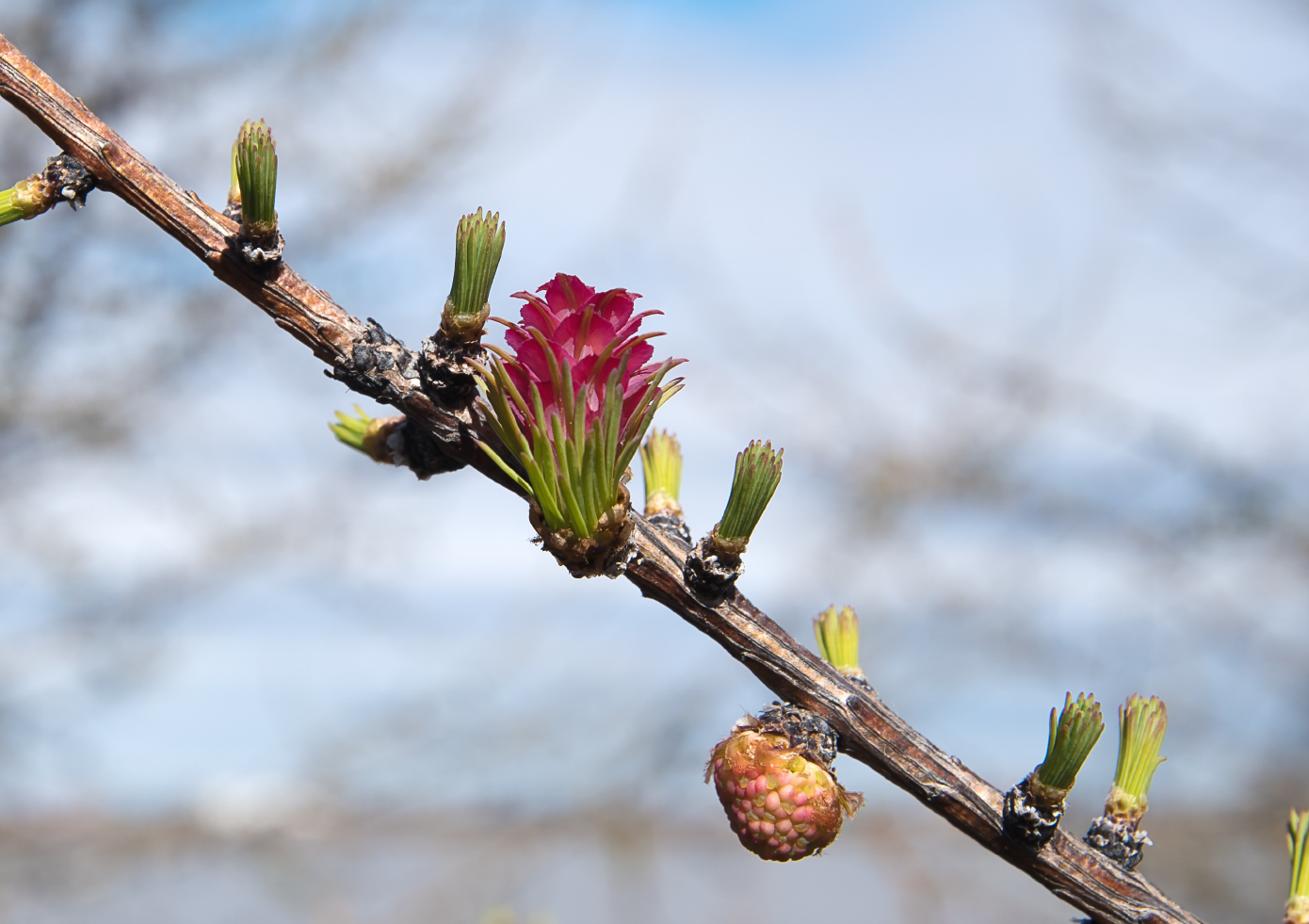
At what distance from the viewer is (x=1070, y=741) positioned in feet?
2.25

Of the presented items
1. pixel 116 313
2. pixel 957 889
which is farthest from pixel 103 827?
pixel 957 889

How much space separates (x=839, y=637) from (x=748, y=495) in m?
0.25

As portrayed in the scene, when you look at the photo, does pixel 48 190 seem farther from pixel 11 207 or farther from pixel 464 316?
pixel 464 316

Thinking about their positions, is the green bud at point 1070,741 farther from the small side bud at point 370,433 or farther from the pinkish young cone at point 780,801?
the small side bud at point 370,433

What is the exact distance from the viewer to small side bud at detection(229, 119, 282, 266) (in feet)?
1.90

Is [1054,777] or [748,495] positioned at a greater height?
[748,495]

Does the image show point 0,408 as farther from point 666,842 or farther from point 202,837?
point 666,842

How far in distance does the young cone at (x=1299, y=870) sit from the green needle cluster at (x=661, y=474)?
59 cm

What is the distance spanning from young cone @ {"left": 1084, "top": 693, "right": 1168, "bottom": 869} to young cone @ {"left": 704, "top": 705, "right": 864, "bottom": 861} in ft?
0.83

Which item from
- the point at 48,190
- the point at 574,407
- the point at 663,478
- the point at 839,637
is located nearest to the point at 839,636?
the point at 839,637

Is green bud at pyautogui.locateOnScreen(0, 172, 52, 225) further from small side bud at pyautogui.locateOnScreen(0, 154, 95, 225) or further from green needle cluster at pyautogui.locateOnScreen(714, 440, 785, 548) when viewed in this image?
green needle cluster at pyautogui.locateOnScreen(714, 440, 785, 548)

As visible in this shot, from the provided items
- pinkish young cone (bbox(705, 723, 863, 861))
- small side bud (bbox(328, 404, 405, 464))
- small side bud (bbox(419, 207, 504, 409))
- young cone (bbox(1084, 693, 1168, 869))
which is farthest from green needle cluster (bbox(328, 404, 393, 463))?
young cone (bbox(1084, 693, 1168, 869))

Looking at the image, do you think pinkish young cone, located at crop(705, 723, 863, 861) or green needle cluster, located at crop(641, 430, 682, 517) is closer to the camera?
pinkish young cone, located at crop(705, 723, 863, 861)

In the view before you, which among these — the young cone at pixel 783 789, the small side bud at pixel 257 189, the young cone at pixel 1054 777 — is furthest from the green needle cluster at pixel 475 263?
the young cone at pixel 1054 777
